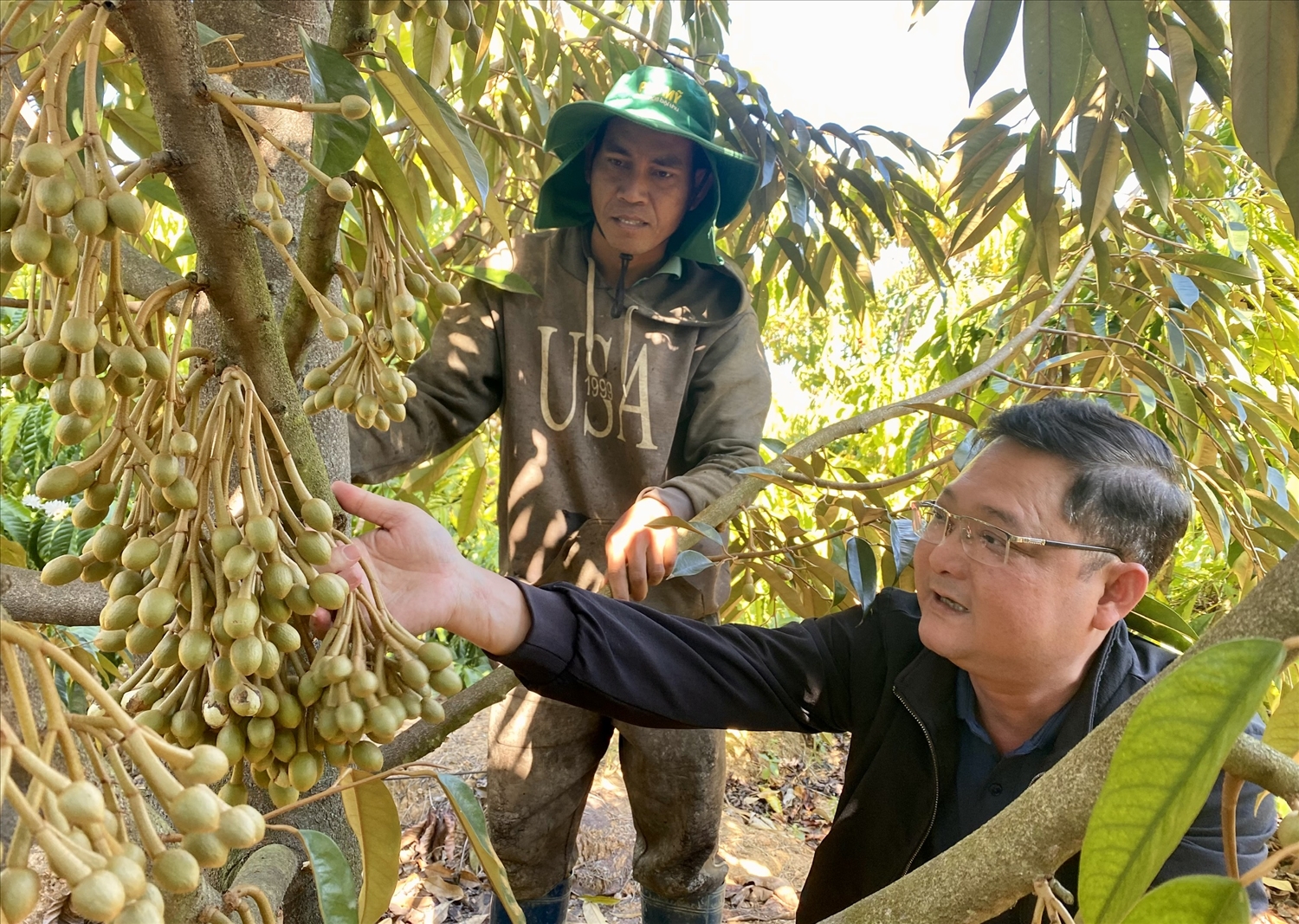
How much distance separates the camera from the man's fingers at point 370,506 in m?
0.80

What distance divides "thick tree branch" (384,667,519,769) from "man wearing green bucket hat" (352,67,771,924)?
1.69ft

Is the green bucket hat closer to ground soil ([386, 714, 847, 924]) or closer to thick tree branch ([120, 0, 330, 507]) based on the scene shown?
thick tree branch ([120, 0, 330, 507])

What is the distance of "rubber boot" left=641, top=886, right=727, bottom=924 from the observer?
182cm

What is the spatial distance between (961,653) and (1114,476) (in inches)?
11.5

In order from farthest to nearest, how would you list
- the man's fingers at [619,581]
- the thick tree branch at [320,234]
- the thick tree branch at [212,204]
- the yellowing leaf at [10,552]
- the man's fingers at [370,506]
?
the man's fingers at [619,581], the yellowing leaf at [10,552], the man's fingers at [370,506], the thick tree branch at [320,234], the thick tree branch at [212,204]

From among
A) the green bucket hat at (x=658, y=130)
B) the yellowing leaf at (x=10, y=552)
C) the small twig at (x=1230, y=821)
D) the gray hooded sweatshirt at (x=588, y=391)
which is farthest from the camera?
the gray hooded sweatshirt at (x=588, y=391)

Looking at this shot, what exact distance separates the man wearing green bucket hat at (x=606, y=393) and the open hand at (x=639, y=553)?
0.34 meters

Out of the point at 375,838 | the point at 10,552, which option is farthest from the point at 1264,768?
the point at 10,552

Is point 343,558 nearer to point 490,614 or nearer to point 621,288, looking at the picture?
point 490,614

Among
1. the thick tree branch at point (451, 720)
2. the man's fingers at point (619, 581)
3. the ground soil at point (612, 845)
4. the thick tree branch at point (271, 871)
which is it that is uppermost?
the man's fingers at point (619, 581)

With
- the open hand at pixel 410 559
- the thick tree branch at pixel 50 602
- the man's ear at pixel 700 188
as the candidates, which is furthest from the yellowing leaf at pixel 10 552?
the man's ear at pixel 700 188

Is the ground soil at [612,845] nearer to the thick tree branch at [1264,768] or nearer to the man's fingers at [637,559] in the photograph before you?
the man's fingers at [637,559]

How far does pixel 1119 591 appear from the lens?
1172mm

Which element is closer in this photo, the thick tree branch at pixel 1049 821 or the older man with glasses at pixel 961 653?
the thick tree branch at pixel 1049 821
